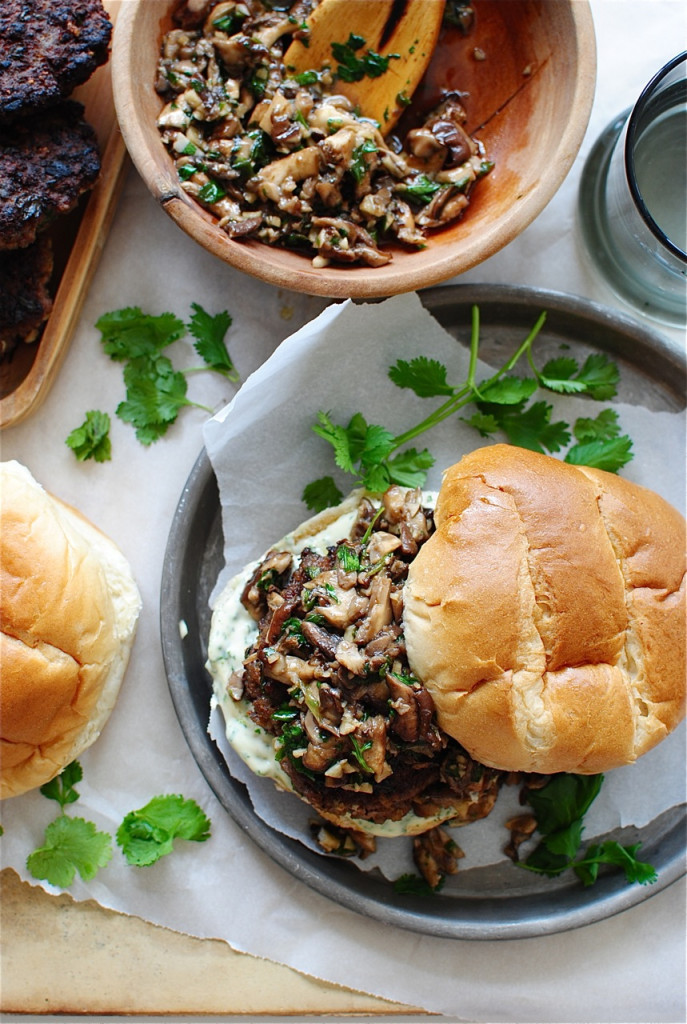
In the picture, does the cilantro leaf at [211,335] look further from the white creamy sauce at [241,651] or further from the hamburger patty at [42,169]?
the white creamy sauce at [241,651]

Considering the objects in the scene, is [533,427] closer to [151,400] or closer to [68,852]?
[151,400]

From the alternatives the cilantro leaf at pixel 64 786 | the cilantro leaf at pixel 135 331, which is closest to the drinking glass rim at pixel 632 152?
the cilantro leaf at pixel 135 331

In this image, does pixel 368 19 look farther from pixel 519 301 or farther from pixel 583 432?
pixel 583 432

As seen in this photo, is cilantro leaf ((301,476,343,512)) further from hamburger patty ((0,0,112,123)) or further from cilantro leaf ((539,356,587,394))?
hamburger patty ((0,0,112,123))

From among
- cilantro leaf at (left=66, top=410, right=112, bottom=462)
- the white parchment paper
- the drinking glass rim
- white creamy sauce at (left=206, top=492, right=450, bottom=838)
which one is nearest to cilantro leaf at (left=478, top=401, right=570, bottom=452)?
the white parchment paper

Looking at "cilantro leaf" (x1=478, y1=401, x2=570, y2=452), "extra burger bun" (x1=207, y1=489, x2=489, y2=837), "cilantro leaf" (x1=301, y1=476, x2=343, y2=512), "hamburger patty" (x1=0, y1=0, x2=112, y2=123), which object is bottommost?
"extra burger bun" (x1=207, y1=489, x2=489, y2=837)

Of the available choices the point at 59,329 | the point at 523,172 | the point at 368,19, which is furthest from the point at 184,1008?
the point at 368,19
